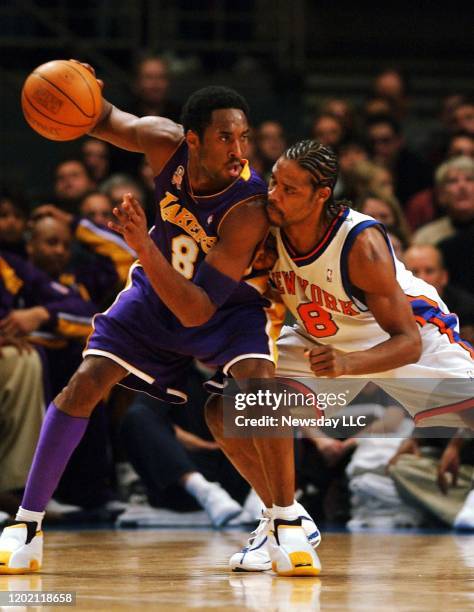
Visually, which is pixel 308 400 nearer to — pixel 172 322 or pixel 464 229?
pixel 172 322

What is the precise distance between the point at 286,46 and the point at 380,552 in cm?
617

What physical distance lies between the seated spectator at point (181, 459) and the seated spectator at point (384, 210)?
4.63 ft

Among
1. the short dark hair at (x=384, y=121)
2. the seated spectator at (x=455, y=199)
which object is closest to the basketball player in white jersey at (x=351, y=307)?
the seated spectator at (x=455, y=199)

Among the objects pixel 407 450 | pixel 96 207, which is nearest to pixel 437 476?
pixel 407 450

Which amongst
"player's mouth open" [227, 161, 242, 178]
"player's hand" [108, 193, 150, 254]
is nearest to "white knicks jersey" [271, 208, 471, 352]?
"player's mouth open" [227, 161, 242, 178]

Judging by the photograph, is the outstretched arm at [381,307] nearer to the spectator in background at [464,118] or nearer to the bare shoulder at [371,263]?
the bare shoulder at [371,263]

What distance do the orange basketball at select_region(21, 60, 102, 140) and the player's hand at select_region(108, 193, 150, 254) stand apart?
0.68 metres

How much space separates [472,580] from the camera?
387 centimetres

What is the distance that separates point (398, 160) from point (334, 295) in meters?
4.66

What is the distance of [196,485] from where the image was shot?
6.17m

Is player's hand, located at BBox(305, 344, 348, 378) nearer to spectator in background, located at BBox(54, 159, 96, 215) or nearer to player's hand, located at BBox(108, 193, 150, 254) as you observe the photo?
player's hand, located at BBox(108, 193, 150, 254)

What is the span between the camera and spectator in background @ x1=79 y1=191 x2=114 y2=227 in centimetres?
736

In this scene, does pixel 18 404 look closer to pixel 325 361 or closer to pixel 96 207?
pixel 96 207

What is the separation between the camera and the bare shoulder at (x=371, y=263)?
4.04 metres
